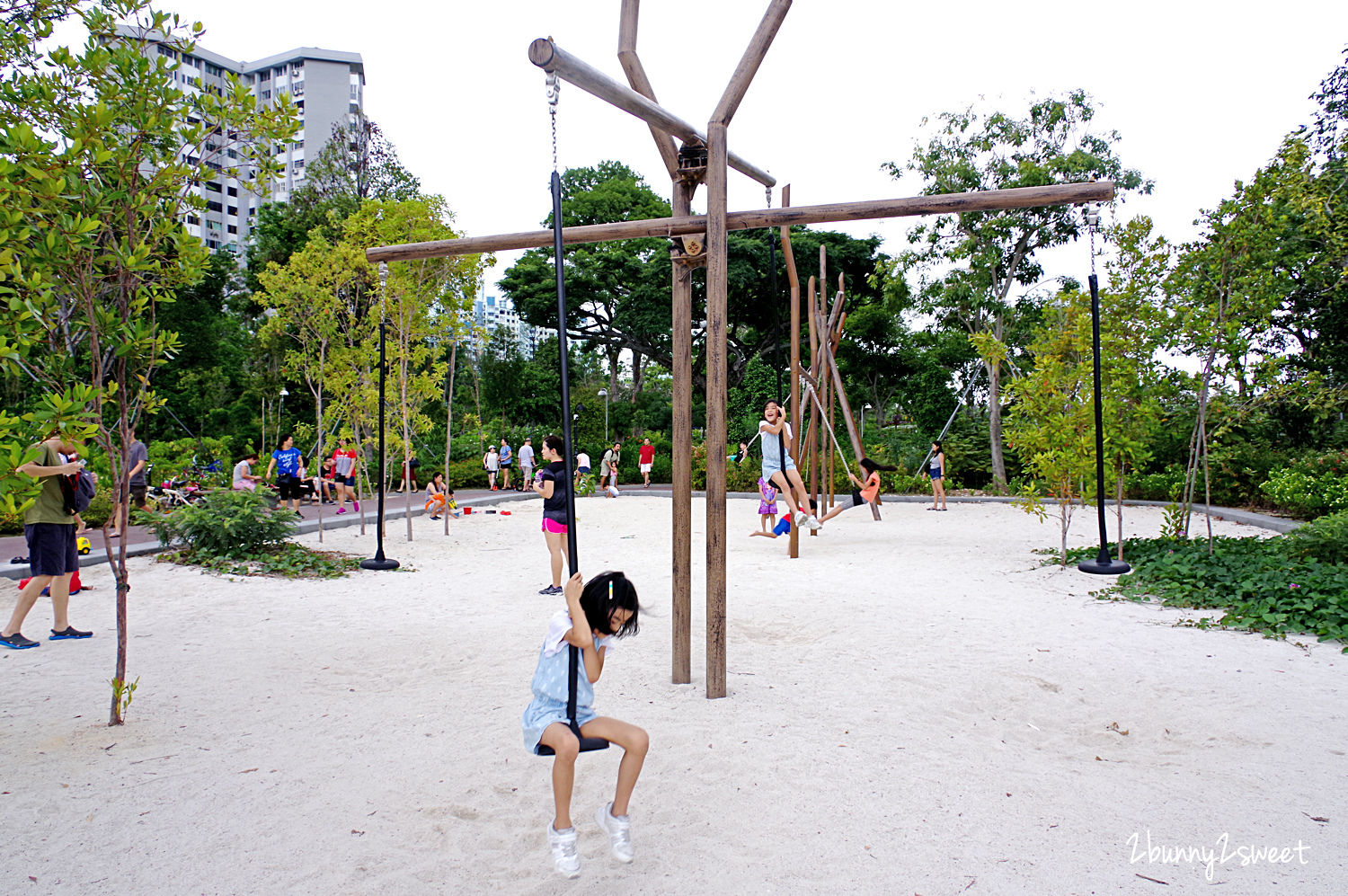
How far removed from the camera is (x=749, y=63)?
4785mm

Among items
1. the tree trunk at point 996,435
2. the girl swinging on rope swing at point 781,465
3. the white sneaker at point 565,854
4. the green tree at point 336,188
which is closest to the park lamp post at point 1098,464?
the girl swinging on rope swing at point 781,465

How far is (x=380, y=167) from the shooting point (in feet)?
97.2

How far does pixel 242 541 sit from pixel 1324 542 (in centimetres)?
1114

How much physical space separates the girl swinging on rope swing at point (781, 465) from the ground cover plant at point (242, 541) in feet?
16.4

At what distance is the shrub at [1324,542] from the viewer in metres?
7.04

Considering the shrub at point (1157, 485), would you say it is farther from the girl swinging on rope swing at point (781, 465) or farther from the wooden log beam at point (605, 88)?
the wooden log beam at point (605, 88)

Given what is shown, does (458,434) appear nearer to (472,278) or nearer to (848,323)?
(848,323)

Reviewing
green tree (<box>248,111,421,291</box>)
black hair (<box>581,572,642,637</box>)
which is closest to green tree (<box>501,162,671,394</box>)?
green tree (<box>248,111,421,291</box>)

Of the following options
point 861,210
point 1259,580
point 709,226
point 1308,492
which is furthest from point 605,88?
point 1308,492

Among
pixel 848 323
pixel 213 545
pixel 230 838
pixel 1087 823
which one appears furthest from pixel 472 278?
pixel 848 323

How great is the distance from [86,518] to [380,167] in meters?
21.0

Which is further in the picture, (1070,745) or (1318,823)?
(1070,745)

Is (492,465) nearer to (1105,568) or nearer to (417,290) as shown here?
(417,290)

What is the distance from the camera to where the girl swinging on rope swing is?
9461mm
